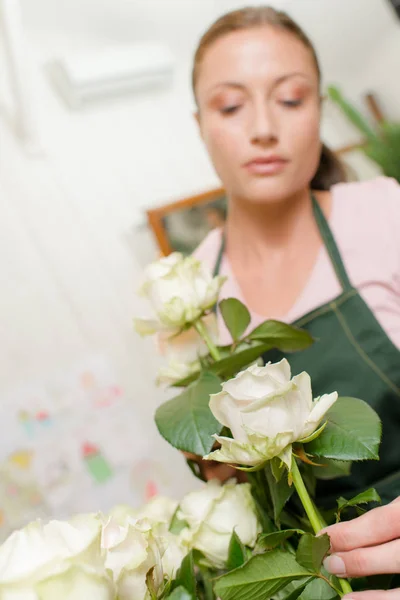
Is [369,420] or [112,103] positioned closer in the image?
[369,420]

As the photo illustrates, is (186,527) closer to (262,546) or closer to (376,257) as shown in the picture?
(262,546)

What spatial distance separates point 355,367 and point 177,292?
186mm

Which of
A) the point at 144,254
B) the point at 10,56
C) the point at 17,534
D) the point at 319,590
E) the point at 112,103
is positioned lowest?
the point at 319,590

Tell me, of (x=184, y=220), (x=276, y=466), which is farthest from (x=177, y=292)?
(x=184, y=220)

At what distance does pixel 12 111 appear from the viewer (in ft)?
4.46

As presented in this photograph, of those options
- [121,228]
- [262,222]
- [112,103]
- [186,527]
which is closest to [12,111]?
[112,103]

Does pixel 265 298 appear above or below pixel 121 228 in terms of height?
below

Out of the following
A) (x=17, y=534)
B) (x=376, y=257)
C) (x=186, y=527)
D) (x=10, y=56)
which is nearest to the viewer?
(x=17, y=534)

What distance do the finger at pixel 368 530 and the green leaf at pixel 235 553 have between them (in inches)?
2.8

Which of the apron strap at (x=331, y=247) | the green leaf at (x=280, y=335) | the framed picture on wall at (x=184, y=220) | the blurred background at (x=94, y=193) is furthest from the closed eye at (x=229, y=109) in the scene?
the framed picture on wall at (x=184, y=220)

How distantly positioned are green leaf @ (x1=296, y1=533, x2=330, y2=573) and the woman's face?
0.98 feet

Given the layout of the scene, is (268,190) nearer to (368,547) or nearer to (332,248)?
(332,248)

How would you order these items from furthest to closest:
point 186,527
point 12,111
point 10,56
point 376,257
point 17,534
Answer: point 12,111, point 10,56, point 376,257, point 186,527, point 17,534

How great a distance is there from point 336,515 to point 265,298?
22 centimetres
